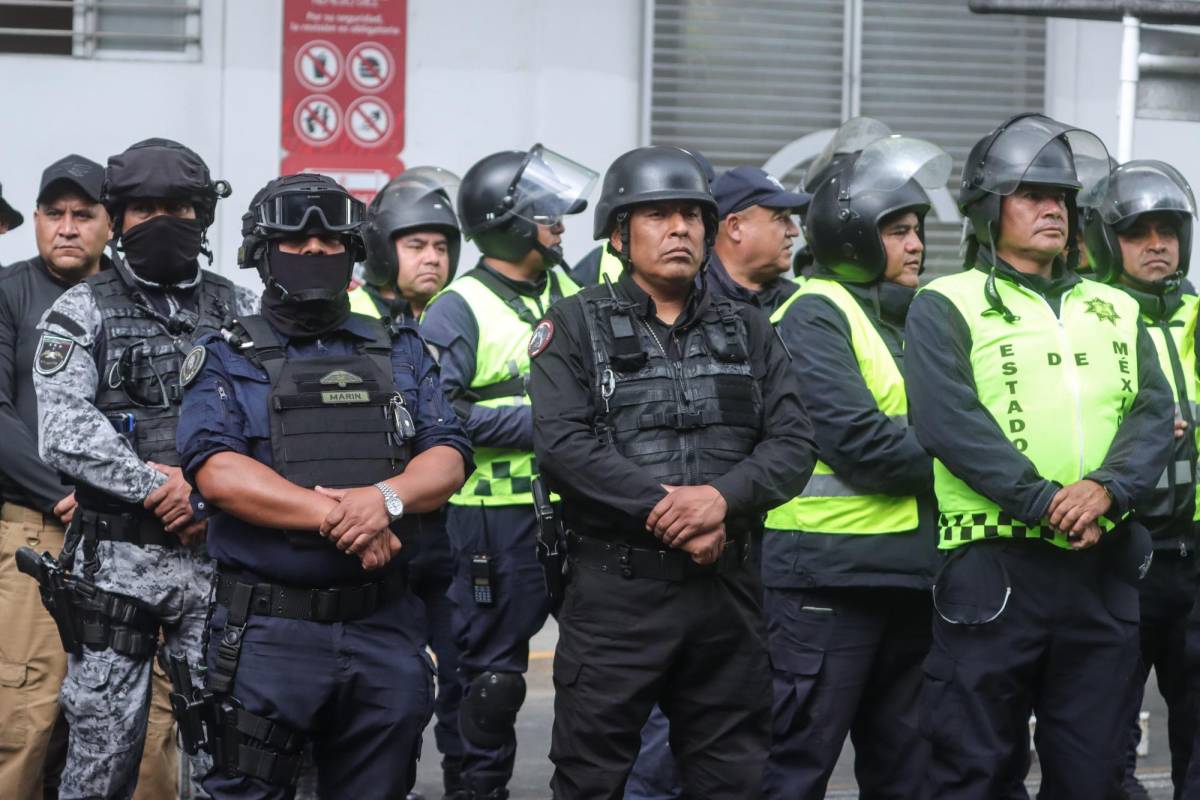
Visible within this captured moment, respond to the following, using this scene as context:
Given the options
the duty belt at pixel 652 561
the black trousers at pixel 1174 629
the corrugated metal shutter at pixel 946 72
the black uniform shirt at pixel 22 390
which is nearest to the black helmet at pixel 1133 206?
the black trousers at pixel 1174 629

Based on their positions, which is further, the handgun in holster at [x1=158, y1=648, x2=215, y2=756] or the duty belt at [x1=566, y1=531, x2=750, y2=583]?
the duty belt at [x1=566, y1=531, x2=750, y2=583]

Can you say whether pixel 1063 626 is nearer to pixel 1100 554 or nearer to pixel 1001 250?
pixel 1100 554

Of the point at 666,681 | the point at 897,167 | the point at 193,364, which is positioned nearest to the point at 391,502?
the point at 193,364

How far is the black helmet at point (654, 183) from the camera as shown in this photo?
4895 millimetres

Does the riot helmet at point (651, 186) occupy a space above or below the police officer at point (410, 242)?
above

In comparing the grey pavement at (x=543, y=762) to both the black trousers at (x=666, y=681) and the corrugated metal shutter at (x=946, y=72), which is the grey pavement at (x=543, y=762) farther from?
the corrugated metal shutter at (x=946, y=72)

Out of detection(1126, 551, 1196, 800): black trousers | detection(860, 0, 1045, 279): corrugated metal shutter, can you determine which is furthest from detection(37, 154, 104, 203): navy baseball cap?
detection(860, 0, 1045, 279): corrugated metal shutter

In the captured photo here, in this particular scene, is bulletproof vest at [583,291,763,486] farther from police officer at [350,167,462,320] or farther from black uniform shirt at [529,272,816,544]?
police officer at [350,167,462,320]

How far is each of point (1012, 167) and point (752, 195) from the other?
4.60 ft

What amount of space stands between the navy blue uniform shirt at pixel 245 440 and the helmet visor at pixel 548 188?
2.23 m

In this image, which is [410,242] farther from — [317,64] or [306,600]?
[317,64]

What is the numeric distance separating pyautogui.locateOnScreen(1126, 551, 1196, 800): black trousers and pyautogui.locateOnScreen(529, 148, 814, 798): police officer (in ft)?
6.44

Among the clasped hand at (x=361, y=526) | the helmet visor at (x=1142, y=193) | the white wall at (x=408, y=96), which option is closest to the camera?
the clasped hand at (x=361, y=526)

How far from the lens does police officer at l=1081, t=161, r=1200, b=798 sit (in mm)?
6055
